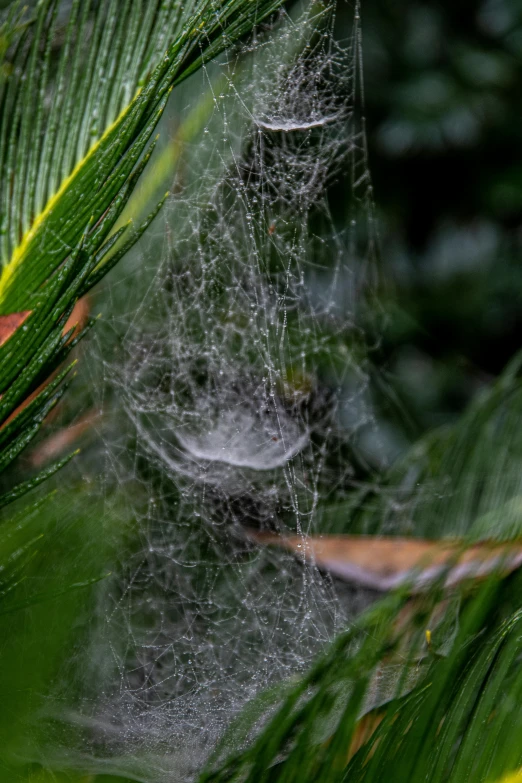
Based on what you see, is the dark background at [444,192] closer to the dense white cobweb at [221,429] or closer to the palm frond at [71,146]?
the dense white cobweb at [221,429]

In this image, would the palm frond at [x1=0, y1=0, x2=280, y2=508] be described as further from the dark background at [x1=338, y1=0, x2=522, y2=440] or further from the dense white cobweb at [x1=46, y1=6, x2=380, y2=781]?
the dark background at [x1=338, y1=0, x2=522, y2=440]

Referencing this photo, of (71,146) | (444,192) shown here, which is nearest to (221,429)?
(71,146)

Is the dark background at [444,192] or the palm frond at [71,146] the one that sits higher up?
the palm frond at [71,146]

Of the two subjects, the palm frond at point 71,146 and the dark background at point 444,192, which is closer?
the palm frond at point 71,146

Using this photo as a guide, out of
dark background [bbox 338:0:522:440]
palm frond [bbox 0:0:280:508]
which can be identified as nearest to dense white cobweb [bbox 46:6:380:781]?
palm frond [bbox 0:0:280:508]

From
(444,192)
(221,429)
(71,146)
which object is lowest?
(444,192)

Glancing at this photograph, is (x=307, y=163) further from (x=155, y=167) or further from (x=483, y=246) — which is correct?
(x=483, y=246)

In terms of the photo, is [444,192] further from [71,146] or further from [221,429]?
[71,146]

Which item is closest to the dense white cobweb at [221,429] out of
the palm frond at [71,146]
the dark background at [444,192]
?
the palm frond at [71,146]

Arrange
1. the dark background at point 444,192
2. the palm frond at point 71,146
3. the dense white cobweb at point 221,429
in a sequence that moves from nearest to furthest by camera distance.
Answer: the palm frond at point 71,146 → the dense white cobweb at point 221,429 → the dark background at point 444,192
